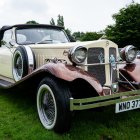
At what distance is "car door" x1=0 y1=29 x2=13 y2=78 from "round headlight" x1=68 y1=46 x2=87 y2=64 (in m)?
2.42

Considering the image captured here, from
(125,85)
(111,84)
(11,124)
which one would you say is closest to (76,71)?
(111,84)

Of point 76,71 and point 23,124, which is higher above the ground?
point 76,71

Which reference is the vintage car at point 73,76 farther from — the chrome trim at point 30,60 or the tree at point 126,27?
the tree at point 126,27

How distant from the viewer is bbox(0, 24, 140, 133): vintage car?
13.6ft

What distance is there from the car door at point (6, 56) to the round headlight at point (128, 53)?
100 inches

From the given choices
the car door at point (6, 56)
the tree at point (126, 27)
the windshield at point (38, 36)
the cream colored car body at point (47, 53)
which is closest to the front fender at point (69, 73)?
the cream colored car body at point (47, 53)

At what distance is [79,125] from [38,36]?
8.37 ft

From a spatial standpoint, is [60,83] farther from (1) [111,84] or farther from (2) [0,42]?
(2) [0,42]

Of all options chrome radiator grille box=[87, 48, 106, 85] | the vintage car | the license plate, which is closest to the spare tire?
the vintage car

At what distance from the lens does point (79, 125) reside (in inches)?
191

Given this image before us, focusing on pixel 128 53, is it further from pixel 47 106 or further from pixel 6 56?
pixel 6 56

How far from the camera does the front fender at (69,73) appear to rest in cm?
413

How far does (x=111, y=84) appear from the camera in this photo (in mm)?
4789

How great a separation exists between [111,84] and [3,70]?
10.4ft
